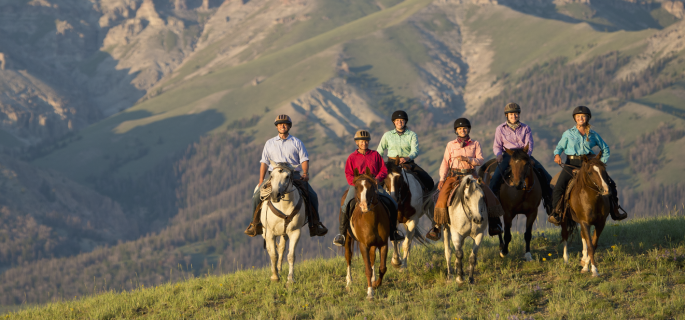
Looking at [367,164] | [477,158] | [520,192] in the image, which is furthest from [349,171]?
[520,192]

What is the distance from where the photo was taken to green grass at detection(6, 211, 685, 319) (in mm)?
12648

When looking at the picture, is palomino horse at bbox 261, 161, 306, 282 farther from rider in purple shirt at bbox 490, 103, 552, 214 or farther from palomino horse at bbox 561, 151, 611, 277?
palomino horse at bbox 561, 151, 611, 277

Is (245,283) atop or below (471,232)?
below

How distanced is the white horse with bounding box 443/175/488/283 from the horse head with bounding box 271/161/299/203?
4096 millimetres

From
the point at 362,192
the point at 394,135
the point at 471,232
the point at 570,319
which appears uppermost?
the point at 394,135

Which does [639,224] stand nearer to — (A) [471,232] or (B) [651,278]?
(B) [651,278]

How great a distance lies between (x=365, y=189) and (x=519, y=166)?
4350 millimetres

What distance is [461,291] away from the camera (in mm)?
14156

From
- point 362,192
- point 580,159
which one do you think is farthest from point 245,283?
point 580,159

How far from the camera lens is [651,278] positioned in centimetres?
1383

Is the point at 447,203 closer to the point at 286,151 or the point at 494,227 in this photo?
the point at 494,227

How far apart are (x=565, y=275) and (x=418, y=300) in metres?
3.68

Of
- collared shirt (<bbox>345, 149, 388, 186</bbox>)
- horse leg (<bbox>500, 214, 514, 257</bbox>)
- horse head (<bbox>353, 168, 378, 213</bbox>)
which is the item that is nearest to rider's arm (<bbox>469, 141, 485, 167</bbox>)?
horse leg (<bbox>500, 214, 514, 257</bbox>)

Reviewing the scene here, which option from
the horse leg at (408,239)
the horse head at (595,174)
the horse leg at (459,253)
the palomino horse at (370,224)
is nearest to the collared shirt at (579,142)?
the horse head at (595,174)
